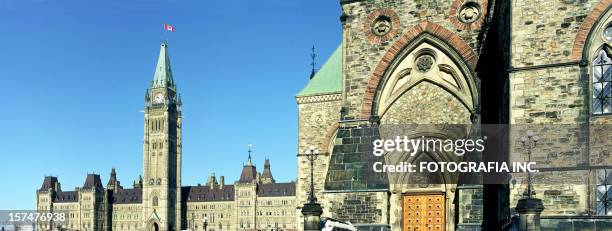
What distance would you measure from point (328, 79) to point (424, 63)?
13.0 m

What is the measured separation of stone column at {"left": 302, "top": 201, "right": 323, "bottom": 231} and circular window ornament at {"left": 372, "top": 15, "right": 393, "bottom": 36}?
566 cm

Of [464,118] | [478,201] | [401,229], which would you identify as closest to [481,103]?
[464,118]

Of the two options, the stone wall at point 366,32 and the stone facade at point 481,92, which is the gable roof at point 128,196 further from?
the stone facade at point 481,92

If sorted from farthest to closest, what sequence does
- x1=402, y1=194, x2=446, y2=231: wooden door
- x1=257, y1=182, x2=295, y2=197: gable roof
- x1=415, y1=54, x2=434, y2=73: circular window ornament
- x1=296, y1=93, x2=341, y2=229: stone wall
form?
x1=257, y1=182, x2=295, y2=197: gable roof → x1=296, y1=93, x2=341, y2=229: stone wall → x1=402, y1=194, x2=446, y2=231: wooden door → x1=415, y1=54, x2=434, y2=73: circular window ornament

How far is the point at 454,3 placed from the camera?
22.2 metres

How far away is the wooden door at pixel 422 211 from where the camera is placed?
74.8 ft

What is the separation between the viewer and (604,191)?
55.6 feet

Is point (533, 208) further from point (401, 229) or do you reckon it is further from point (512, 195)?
point (401, 229)

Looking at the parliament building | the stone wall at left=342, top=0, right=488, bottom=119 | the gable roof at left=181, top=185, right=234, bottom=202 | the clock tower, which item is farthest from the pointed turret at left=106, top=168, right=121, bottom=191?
the stone wall at left=342, top=0, right=488, bottom=119

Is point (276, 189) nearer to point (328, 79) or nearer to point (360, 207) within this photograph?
point (328, 79)

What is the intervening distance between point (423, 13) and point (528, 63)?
5128 mm

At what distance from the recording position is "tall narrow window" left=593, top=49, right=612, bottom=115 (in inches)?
674

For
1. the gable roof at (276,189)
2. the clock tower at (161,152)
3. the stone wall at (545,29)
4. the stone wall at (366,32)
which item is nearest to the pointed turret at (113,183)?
the clock tower at (161,152)

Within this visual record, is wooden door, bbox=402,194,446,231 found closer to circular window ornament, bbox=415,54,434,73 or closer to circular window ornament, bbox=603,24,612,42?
circular window ornament, bbox=415,54,434,73
